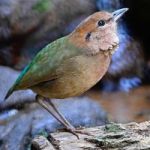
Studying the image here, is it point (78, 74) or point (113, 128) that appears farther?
point (113, 128)

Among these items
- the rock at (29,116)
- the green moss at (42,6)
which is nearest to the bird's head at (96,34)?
the rock at (29,116)

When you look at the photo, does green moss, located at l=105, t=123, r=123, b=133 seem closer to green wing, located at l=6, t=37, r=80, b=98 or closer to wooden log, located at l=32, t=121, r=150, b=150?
wooden log, located at l=32, t=121, r=150, b=150

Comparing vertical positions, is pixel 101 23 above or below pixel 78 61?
above

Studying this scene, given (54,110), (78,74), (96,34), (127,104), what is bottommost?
(127,104)

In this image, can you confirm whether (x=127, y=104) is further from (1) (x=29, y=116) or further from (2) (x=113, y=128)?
(2) (x=113, y=128)

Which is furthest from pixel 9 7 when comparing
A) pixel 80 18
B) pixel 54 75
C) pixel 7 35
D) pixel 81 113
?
pixel 54 75

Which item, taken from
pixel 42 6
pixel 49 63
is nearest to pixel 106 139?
pixel 49 63

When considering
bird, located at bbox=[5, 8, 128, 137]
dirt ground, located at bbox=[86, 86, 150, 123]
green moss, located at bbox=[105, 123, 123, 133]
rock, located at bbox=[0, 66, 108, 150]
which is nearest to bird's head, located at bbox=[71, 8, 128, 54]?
bird, located at bbox=[5, 8, 128, 137]
